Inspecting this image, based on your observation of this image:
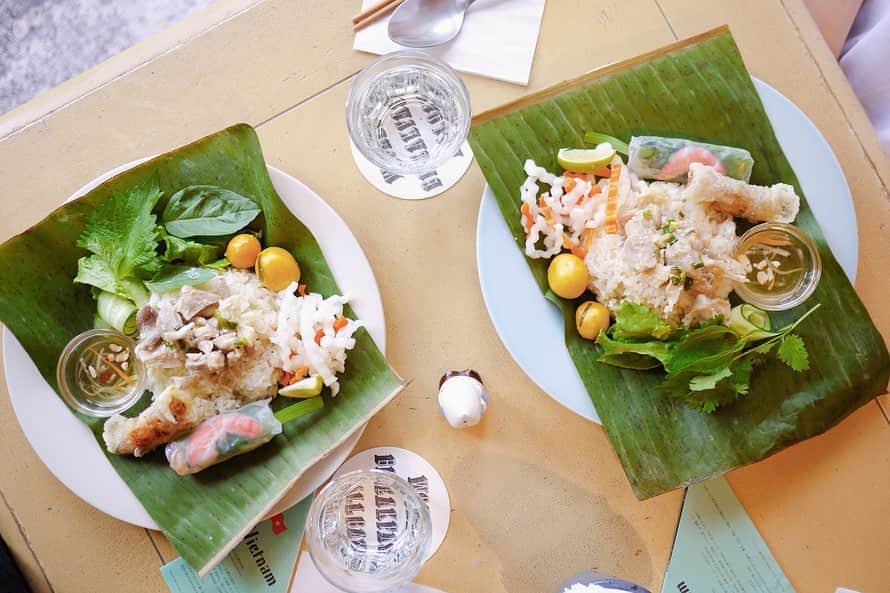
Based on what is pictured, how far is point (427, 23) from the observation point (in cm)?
210

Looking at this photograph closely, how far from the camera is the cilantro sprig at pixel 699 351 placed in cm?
189

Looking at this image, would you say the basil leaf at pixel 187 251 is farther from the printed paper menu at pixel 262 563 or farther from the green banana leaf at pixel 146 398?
the printed paper menu at pixel 262 563

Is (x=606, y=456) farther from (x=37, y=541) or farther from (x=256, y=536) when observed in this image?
(x=37, y=541)

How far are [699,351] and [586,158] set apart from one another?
64cm

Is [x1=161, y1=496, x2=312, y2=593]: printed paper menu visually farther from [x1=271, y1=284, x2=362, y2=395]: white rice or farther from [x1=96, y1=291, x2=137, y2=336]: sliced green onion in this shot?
[x1=96, y1=291, x2=137, y2=336]: sliced green onion

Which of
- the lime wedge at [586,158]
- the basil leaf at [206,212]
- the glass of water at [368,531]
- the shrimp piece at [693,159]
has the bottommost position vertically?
the glass of water at [368,531]

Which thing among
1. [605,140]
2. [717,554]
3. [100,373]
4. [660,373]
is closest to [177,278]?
[100,373]

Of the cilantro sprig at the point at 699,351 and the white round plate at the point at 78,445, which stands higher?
the white round plate at the point at 78,445

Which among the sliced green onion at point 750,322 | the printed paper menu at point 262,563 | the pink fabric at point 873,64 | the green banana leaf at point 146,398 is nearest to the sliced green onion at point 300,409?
the green banana leaf at point 146,398

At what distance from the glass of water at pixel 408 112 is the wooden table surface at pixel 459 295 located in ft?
0.28

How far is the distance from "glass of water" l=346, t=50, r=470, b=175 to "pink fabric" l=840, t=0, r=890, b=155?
141cm

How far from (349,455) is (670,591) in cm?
105

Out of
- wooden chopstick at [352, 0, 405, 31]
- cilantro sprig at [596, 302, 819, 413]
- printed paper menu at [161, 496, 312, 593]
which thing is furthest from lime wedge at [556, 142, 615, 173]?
printed paper menu at [161, 496, 312, 593]

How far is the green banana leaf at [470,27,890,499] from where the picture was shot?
197 centimetres
